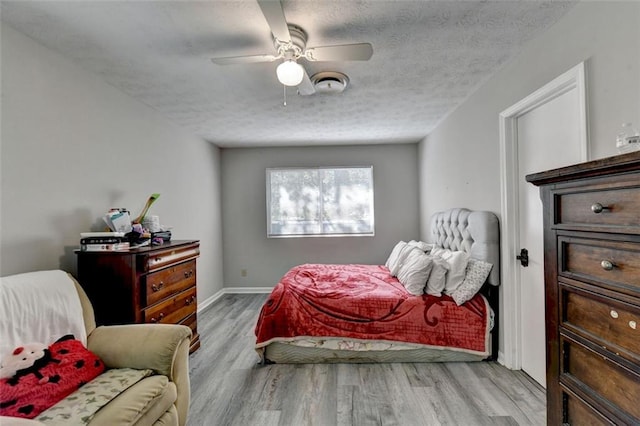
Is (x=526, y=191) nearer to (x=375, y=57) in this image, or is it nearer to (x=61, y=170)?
(x=375, y=57)

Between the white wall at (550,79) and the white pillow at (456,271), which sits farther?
the white pillow at (456,271)

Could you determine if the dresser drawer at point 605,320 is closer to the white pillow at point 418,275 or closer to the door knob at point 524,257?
the door knob at point 524,257

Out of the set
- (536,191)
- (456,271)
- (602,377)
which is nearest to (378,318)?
(456,271)

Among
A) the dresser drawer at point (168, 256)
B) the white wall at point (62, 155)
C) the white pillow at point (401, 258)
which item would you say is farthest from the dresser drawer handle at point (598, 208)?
the white wall at point (62, 155)

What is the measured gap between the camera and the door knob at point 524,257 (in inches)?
89.6

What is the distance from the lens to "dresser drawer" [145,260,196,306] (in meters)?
2.25

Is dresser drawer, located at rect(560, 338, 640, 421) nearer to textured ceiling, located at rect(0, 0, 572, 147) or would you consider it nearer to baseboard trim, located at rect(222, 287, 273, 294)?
textured ceiling, located at rect(0, 0, 572, 147)

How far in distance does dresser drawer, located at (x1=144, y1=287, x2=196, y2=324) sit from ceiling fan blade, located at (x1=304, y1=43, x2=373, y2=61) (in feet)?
7.01

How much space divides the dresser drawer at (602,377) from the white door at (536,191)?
3.89 feet

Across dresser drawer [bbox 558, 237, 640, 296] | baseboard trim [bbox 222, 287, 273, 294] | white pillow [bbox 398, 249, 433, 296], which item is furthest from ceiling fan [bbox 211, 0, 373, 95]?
baseboard trim [bbox 222, 287, 273, 294]

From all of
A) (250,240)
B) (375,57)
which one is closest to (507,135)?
(375,57)

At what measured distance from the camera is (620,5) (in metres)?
1.40

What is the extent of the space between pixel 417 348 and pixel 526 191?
5.03ft

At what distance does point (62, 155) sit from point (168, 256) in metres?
1.02
